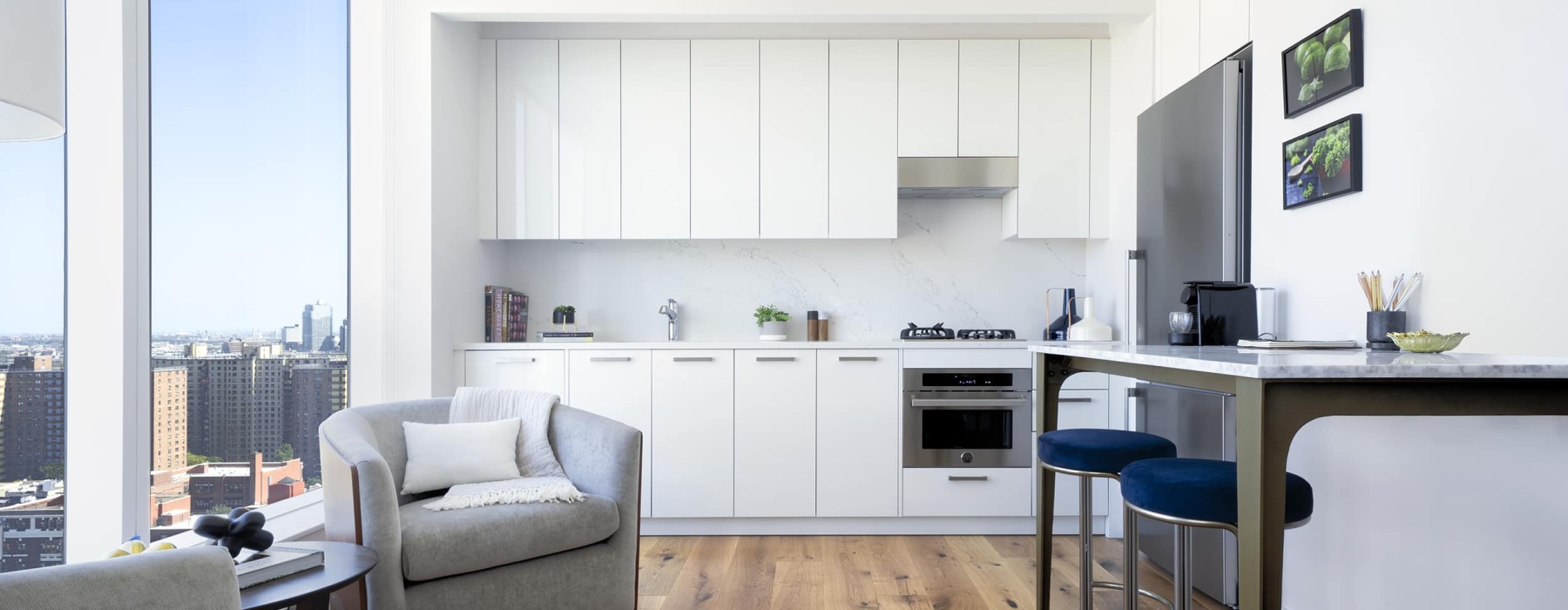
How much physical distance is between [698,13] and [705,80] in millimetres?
408

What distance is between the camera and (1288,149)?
251 centimetres

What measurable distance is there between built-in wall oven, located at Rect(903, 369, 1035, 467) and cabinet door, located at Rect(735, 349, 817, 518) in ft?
1.54

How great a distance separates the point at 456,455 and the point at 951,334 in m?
2.39

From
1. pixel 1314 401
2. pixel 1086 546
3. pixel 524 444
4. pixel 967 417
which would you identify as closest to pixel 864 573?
pixel 967 417

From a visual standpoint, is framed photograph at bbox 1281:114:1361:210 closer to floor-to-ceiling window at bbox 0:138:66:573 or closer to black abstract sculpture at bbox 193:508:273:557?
black abstract sculpture at bbox 193:508:273:557

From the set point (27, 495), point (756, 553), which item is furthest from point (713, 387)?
point (27, 495)

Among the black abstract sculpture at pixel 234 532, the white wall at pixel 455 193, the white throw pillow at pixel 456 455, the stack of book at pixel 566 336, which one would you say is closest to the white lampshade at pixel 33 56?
the black abstract sculpture at pixel 234 532

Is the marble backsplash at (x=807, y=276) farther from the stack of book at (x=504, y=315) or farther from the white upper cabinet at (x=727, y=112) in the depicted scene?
the white upper cabinet at (x=727, y=112)

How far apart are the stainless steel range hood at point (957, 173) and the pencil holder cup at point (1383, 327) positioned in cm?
216

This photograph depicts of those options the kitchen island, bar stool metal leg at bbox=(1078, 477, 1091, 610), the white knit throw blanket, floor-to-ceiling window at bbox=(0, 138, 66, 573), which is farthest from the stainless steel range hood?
floor-to-ceiling window at bbox=(0, 138, 66, 573)

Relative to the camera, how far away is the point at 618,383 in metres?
3.80

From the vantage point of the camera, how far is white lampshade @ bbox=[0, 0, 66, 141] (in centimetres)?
88

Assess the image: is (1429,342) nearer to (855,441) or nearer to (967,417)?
(967,417)

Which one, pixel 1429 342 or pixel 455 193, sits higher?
pixel 455 193
